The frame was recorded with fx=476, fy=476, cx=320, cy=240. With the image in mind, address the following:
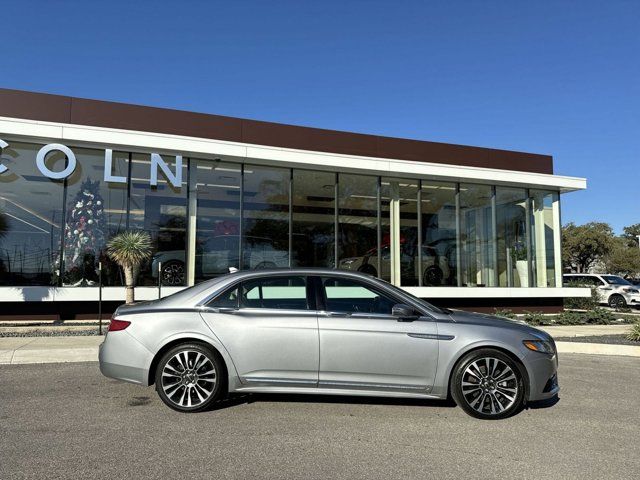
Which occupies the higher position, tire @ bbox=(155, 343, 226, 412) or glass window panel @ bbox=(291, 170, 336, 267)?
glass window panel @ bbox=(291, 170, 336, 267)

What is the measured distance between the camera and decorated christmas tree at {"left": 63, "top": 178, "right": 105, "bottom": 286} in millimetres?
12602

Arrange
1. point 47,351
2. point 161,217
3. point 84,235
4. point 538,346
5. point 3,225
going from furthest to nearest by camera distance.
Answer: point 161,217 < point 84,235 < point 3,225 < point 47,351 < point 538,346

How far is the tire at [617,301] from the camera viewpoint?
21562 mm

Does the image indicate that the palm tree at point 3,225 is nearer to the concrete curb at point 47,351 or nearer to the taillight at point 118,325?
the concrete curb at point 47,351

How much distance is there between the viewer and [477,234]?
1708 cm

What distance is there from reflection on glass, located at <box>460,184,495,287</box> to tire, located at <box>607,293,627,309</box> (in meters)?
8.88

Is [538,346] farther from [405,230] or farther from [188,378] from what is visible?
[405,230]

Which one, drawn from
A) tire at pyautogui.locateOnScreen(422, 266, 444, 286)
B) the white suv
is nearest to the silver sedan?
tire at pyautogui.locateOnScreen(422, 266, 444, 286)

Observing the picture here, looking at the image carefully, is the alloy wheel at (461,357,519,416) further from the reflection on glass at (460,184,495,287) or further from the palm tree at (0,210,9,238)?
the palm tree at (0,210,9,238)

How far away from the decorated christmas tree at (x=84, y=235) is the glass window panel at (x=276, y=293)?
29.5 feet

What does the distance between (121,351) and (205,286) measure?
1133 millimetres

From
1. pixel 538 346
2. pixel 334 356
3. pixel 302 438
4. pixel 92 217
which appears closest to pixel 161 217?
pixel 92 217

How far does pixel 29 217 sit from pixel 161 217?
328cm

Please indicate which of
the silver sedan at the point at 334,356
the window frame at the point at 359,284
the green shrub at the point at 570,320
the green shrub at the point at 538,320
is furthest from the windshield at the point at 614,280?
the window frame at the point at 359,284
